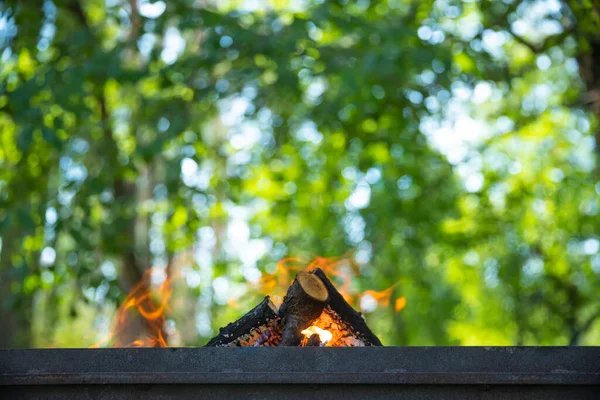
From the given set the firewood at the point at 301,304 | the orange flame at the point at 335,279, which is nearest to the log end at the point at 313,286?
the firewood at the point at 301,304

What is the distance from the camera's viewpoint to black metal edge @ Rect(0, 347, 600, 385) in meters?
2.17

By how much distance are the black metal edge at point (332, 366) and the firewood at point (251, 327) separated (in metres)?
0.43

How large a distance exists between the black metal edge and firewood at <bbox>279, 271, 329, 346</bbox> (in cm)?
A: 37

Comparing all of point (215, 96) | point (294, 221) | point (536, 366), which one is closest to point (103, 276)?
point (215, 96)

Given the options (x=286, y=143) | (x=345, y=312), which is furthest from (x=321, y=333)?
(x=286, y=143)

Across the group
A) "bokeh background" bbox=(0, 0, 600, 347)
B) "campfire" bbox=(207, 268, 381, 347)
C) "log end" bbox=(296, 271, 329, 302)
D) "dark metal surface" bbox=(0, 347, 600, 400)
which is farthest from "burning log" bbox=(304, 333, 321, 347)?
"bokeh background" bbox=(0, 0, 600, 347)

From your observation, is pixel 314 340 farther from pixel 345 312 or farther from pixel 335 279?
pixel 335 279

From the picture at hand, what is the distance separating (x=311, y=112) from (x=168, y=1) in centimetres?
151

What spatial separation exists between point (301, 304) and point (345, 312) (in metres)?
0.23

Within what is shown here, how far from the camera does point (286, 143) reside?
24.0 ft

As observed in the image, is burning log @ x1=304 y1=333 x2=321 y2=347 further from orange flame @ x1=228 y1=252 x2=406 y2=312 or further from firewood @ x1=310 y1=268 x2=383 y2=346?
orange flame @ x1=228 y1=252 x2=406 y2=312

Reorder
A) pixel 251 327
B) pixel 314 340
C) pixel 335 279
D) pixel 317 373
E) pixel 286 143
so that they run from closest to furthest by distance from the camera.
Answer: pixel 317 373, pixel 314 340, pixel 251 327, pixel 286 143, pixel 335 279

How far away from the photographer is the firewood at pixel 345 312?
2697 millimetres

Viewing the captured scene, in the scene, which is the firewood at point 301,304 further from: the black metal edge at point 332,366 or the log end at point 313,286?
the black metal edge at point 332,366
